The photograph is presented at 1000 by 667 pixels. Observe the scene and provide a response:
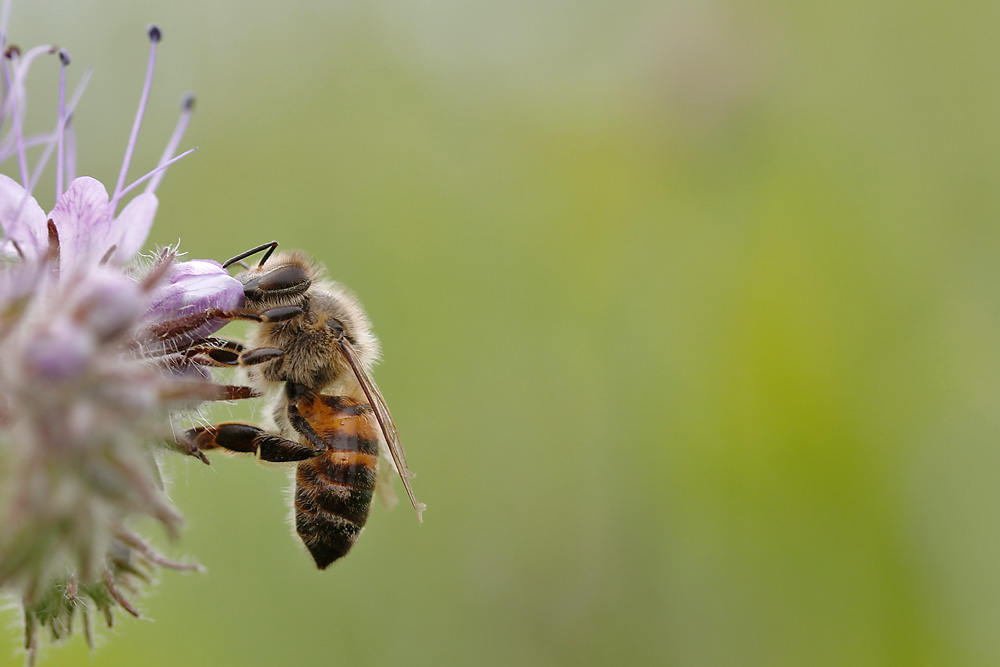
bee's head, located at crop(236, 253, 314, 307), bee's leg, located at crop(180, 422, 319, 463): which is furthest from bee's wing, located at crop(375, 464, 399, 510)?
bee's head, located at crop(236, 253, 314, 307)

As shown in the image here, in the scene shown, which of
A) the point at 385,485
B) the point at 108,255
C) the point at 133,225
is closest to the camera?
the point at 108,255

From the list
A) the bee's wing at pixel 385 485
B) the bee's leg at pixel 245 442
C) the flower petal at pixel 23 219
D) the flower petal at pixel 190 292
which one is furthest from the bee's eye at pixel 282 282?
the bee's wing at pixel 385 485

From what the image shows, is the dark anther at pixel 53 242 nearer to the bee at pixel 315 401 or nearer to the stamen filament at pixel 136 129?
the stamen filament at pixel 136 129

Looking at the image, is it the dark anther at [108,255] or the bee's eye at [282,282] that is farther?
the bee's eye at [282,282]

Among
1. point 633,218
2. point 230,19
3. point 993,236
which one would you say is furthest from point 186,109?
point 230,19

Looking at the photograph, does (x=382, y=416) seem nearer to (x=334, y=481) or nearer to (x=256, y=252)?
(x=334, y=481)

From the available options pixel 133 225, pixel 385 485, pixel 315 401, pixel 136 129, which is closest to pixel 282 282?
pixel 315 401

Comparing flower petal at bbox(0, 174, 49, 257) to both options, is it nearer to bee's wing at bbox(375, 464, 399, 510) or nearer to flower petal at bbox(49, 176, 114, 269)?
flower petal at bbox(49, 176, 114, 269)
